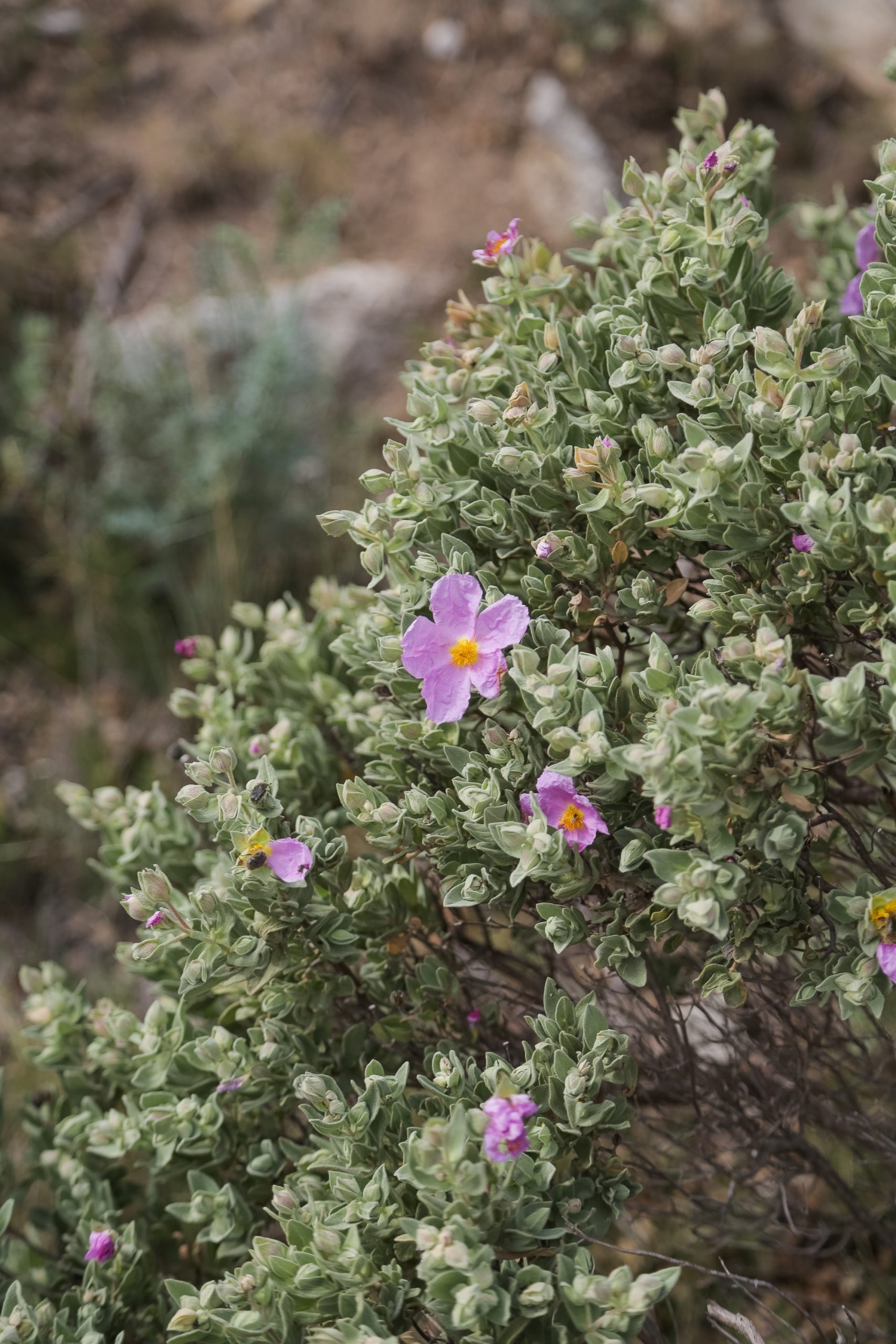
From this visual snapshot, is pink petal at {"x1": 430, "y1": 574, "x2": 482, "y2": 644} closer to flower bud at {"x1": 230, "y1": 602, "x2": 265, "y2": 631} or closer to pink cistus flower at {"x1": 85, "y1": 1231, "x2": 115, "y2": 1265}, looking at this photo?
flower bud at {"x1": 230, "y1": 602, "x2": 265, "y2": 631}

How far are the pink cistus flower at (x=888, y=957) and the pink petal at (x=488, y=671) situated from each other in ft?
1.83

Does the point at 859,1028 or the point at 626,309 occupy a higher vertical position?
the point at 626,309

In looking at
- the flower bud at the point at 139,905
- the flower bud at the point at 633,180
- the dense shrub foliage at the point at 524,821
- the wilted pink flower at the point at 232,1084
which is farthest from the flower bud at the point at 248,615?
the flower bud at the point at 633,180

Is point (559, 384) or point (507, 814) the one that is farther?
point (559, 384)

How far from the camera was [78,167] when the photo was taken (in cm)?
531

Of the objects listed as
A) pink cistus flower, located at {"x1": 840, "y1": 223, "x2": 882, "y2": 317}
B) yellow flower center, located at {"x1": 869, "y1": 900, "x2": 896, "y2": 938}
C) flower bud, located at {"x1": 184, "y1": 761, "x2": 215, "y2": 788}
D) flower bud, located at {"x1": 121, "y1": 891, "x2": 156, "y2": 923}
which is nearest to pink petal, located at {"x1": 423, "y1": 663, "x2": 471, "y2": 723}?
flower bud, located at {"x1": 184, "y1": 761, "x2": 215, "y2": 788}

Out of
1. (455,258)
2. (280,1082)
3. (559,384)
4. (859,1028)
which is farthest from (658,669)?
(455,258)

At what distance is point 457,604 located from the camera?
4.66 feet

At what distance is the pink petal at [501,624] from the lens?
1396 mm

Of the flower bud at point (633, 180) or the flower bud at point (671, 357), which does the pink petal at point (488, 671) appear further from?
the flower bud at point (633, 180)

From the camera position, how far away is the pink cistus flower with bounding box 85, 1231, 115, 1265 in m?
1.62

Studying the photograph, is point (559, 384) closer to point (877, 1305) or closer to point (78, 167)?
point (877, 1305)

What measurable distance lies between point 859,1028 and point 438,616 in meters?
1.48

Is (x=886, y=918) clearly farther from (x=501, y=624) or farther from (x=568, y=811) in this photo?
(x=501, y=624)
